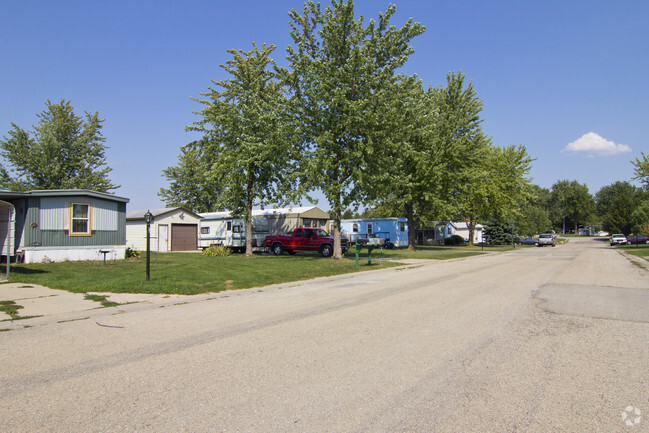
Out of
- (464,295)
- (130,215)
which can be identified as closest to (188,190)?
(130,215)

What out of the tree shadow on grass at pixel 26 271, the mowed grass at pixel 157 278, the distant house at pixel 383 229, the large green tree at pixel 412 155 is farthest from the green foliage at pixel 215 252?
the distant house at pixel 383 229

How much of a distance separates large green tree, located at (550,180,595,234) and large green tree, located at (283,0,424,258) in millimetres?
111401

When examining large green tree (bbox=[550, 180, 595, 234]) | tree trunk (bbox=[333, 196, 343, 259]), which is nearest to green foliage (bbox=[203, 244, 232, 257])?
tree trunk (bbox=[333, 196, 343, 259])

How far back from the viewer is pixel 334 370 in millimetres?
4707

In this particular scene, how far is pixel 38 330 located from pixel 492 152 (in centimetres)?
4779

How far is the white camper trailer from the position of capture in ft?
104

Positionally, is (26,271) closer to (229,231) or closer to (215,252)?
(215,252)

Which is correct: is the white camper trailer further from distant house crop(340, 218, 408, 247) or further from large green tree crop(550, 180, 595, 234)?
large green tree crop(550, 180, 595, 234)

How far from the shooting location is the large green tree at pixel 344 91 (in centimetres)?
2055

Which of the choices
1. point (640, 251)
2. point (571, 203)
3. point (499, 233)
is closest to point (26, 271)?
point (640, 251)

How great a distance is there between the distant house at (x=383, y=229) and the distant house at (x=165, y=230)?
1692 centimetres

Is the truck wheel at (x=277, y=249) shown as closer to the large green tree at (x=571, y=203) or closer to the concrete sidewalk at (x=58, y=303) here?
the concrete sidewalk at (x=58, y=303)

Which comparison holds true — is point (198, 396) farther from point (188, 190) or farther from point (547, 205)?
point (547, 205)

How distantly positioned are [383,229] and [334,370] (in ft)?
131
